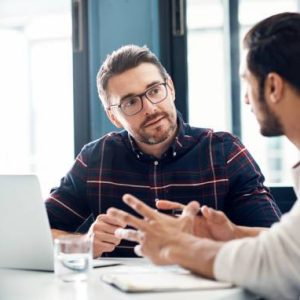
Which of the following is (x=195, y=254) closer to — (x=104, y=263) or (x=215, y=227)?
(x=215, y=227)

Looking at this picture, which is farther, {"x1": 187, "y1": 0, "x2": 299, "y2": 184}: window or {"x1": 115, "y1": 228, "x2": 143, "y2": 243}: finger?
{"x1": 187, "y1": 0, "x2": 299, "y2": 184}: window

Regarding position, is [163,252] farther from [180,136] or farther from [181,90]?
[181,90]

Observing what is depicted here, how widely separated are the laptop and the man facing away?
18cm

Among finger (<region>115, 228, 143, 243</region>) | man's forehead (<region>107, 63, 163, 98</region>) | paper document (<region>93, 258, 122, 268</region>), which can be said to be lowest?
paper document (<region>93, 258, 122, 268</region>)

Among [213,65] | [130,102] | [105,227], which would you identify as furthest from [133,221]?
[213,65]

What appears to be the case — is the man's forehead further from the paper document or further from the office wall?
the paper document

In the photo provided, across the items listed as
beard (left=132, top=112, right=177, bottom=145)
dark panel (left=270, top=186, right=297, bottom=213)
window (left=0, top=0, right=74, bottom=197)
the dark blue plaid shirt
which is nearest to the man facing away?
the dark blue plaid shirt

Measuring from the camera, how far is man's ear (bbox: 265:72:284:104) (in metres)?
1.46

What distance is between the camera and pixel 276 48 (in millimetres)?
1465

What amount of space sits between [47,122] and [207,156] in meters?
1.54

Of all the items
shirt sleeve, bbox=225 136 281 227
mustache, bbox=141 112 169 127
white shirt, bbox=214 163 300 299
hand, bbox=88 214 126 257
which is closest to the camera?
white shirt, bbox=214 163 300 299

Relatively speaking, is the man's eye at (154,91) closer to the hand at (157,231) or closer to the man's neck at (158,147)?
the man's neck at (158,147)

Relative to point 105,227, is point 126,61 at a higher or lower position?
higher

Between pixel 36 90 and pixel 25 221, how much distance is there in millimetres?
1942
